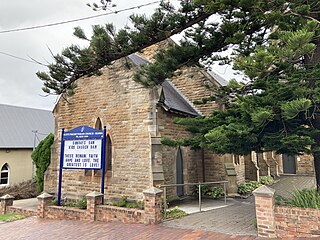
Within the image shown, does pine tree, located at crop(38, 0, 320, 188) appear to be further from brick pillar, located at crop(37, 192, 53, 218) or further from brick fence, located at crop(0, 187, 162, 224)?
brick pillar, located at crop(37, 192, 53, 218)

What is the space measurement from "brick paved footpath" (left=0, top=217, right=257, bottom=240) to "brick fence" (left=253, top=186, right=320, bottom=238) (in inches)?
18.1

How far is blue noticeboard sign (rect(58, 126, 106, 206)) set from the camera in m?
10.1

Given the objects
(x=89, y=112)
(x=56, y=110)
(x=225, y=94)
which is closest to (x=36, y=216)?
(x=89, y=112)

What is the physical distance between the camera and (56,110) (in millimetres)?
14805

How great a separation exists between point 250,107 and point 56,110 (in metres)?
11.5

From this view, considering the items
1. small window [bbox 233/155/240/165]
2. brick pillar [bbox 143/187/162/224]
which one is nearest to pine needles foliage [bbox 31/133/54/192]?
brick pillar [bbox 143/187/162/224]

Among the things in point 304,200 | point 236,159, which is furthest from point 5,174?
point 304,200

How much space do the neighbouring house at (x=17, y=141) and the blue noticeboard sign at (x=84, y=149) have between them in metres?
13.0

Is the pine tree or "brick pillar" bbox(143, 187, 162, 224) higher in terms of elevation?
the pine tree

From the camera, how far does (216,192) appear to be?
1320cm

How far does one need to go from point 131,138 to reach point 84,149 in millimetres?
2137

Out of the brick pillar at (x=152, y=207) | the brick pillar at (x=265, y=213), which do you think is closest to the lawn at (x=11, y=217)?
the brick pillar at (x=152, y=207)

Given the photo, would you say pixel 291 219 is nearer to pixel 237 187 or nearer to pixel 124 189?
pixel 124 189

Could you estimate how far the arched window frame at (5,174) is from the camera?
21.1 m
